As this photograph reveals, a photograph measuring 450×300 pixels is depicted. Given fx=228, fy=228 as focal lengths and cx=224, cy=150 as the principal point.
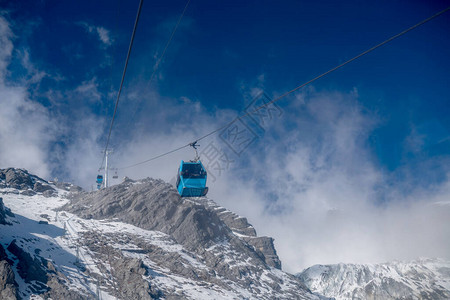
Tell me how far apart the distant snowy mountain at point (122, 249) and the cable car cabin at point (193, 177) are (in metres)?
37.6

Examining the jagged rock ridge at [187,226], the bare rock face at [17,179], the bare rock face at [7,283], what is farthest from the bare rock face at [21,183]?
the bare rock face at [7,283]

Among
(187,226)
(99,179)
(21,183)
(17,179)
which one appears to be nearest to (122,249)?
(99,179)

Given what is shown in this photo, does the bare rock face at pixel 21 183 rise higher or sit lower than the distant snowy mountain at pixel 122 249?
higher

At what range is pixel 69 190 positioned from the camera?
129000 millimetres

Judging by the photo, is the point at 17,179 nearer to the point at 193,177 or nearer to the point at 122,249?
the point at 122,249

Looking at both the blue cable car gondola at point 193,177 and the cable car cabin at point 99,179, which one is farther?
the cable car cabin at point 99,179

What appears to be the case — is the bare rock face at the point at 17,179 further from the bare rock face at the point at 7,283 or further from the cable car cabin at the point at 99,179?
the bare rock face at the point at 7,283

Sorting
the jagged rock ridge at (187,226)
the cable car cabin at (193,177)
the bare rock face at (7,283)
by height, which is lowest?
the bare rock face at (7,283)

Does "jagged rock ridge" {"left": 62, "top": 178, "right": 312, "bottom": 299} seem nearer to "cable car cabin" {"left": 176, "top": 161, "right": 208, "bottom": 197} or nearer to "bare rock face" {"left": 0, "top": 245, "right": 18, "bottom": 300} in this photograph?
"bare rock face" {"left": 0, "top": 245, "right": 18, "bottom": 300}

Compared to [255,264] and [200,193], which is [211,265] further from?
[200,193]

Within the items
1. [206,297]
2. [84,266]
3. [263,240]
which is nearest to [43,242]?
[84,266]

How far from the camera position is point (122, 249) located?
71.2 m

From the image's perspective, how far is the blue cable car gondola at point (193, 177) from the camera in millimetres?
22500

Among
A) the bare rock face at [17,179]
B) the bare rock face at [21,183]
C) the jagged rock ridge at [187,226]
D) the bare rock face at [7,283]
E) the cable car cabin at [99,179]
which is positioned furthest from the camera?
the bare rock face at [17,179]
